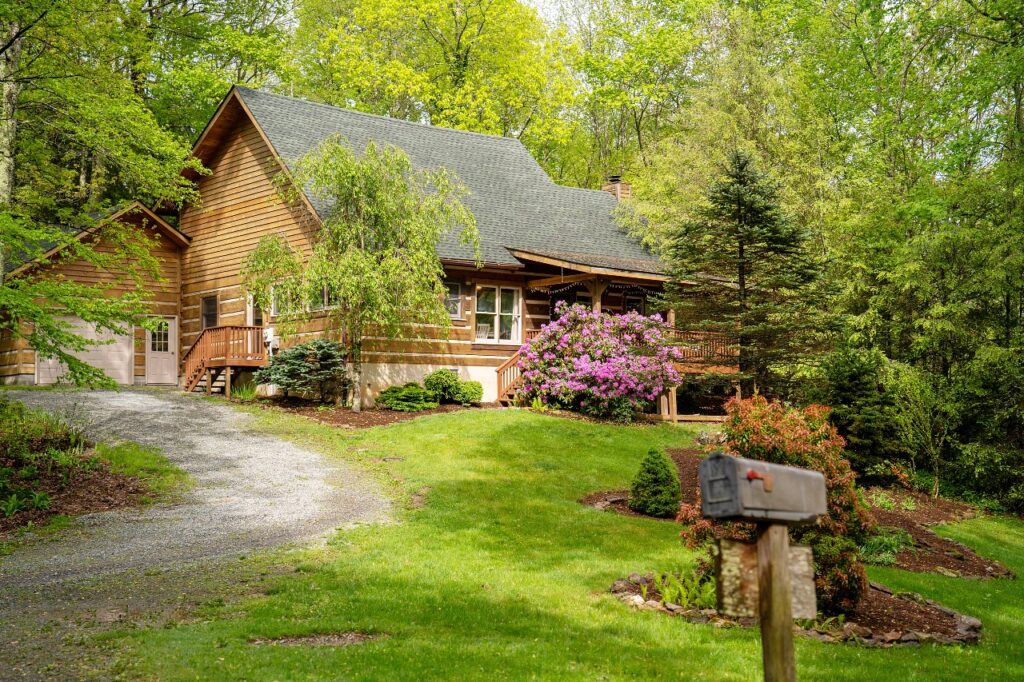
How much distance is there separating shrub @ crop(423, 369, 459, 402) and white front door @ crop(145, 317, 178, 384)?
408 inches

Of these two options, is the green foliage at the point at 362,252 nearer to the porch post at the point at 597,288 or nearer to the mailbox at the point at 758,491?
the porch post at the point at 597,288

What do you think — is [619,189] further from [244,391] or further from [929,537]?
[929,537]

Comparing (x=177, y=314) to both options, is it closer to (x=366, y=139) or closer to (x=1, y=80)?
(x=366, y=139)

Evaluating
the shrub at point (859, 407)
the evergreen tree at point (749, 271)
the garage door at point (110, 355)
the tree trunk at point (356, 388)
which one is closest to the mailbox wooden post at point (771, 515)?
the shrub at point (859, 407)

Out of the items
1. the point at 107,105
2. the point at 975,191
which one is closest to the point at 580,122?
the point at 975,191

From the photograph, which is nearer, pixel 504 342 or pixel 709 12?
pixel 504 342

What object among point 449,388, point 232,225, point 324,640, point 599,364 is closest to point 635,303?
point 599,364

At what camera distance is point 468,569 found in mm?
9719

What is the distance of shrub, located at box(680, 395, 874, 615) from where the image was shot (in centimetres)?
844

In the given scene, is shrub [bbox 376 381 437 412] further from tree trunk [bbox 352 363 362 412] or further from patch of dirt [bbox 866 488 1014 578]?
patch of dirt [bbox 866 488 1014 578]

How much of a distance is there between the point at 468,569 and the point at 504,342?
15723mm

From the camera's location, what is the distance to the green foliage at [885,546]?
11812 millimetres

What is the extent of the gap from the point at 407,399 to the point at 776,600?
1919 centimetres

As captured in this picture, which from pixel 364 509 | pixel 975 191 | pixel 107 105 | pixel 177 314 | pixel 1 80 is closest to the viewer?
pixel 364 509
